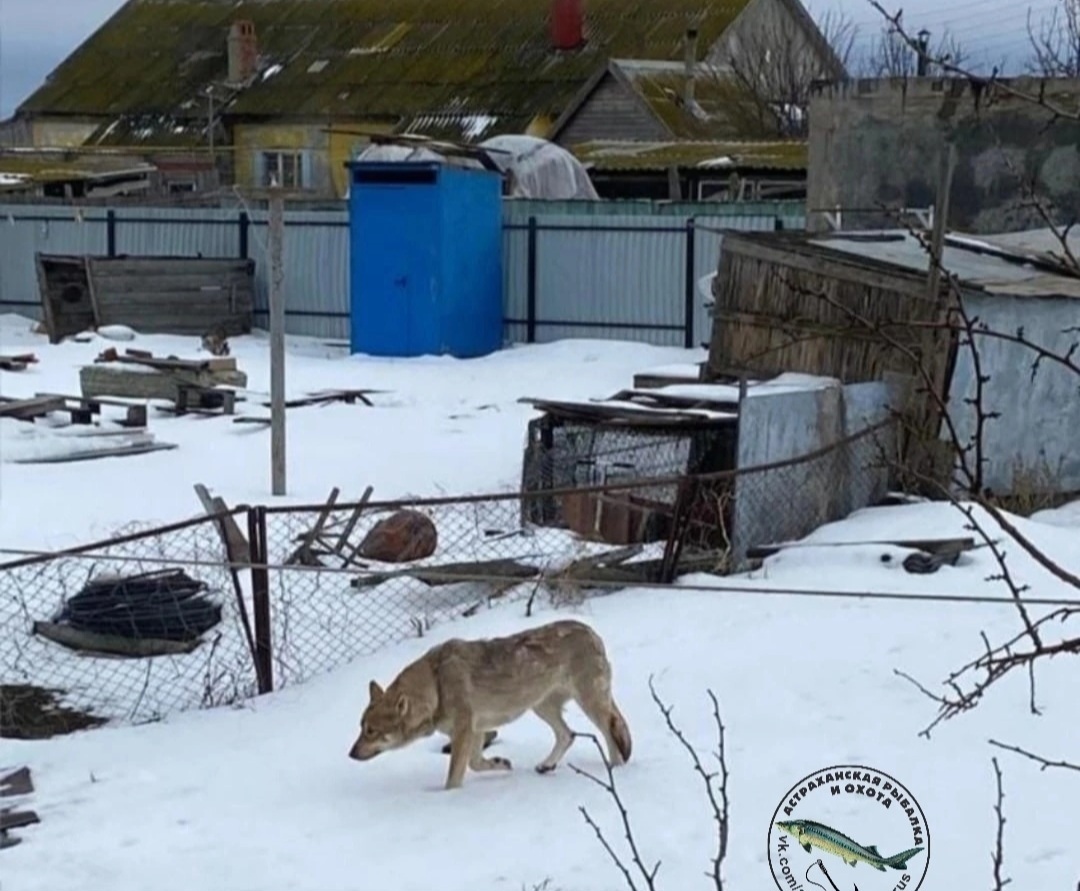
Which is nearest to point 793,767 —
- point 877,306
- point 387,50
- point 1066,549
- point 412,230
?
point 1066,549

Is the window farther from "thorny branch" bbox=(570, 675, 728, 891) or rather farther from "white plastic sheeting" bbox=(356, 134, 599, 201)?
"thorny branch" bbox=(570, 675, 728, 891)

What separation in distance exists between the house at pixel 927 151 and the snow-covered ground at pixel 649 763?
294 inches

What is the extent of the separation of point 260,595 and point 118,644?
1.35m

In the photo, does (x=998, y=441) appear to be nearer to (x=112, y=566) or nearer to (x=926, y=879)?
(x=112, y=566)

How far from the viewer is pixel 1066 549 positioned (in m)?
8.98

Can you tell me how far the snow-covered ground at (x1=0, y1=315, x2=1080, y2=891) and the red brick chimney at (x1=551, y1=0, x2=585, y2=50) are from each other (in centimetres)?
2896

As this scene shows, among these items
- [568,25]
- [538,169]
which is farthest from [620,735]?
[568,25]

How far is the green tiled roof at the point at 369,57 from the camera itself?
37094 millimetres

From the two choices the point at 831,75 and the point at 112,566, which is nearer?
the point at 112,566

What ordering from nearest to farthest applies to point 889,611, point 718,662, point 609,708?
point 609,708 < point 718,662 < point 889,611

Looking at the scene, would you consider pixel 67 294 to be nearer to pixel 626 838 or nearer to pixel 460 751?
pixel 460 751

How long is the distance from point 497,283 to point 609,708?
16.2 metres

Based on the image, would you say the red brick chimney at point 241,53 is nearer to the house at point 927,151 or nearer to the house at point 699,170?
the house at point 699,170

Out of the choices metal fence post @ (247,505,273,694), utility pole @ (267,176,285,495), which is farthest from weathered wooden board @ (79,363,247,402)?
metal fence post @ (247,505,273,694)
